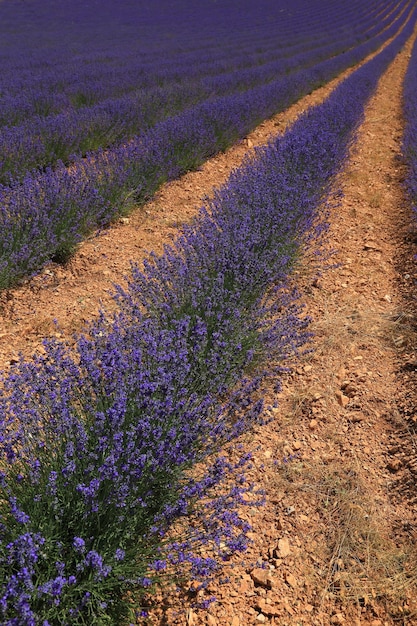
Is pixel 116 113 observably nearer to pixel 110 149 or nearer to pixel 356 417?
pixel 110 149

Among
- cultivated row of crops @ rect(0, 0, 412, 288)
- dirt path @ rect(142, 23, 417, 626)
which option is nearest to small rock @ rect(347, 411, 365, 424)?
dirt path @ rect(142, 23, 417, 626)

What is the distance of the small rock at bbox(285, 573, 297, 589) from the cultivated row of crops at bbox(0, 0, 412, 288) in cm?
258

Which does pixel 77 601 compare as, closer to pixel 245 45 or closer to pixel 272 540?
pixel 272 540

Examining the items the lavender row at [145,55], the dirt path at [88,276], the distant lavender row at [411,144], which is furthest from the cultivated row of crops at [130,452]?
the lavender row at [145,55]

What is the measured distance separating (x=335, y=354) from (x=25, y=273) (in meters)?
2.35

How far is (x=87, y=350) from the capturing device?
185 cm

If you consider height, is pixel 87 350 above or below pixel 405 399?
above

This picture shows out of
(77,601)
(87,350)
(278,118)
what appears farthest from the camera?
(278,118)

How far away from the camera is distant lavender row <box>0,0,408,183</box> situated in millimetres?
4965

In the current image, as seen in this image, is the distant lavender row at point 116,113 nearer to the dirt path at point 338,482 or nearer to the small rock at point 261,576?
the dirt path at point 338,482

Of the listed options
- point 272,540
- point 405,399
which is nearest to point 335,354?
point 405,399

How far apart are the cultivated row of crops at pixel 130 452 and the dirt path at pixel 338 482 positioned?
0.17m

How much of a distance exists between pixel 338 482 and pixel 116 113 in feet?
20.1

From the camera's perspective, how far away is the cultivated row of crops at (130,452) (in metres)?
1.36
